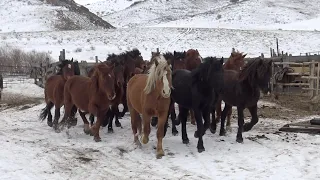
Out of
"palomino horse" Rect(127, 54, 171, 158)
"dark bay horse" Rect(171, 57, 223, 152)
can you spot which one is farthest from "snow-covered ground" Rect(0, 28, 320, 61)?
"palomino horse" Rect(127, 54, 171, 158)

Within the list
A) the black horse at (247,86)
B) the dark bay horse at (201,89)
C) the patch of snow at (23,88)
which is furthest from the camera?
the patch of snow at (23,88)

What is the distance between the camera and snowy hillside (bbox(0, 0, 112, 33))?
46125 millimetres

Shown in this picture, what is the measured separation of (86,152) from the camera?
24.2 feet

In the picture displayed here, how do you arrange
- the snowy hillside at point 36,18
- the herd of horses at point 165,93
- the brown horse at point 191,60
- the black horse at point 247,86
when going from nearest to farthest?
the herd of horses at point 165,93, the black horse at point 247,86, the brown horse at point 191,60, the snowy hillside at point 36,18

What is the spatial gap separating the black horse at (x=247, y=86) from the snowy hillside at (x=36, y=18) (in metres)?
39.4

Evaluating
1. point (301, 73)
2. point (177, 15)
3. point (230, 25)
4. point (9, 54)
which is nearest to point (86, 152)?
point (301, 73)

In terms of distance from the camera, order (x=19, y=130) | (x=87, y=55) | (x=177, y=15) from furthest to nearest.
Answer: (x=177, y=15), (x=87, y=55), (x=19, y=130)

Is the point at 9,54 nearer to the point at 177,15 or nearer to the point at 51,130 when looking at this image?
the point at 51,130

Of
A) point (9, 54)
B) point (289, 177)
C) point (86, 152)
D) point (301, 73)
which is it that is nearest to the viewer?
point (289, 177)

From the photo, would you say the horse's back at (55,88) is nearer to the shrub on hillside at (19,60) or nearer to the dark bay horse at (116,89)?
the dark bay horse at (116,89)

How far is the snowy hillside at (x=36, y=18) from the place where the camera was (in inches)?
1816

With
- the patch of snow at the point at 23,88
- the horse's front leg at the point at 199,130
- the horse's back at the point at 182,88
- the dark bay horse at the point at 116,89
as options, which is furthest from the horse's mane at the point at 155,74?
the patch of snow at the point at 23,88

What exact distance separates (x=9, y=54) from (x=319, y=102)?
23.2 metres

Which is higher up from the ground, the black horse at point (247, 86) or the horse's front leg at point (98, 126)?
the black horse at point (247, 86)
